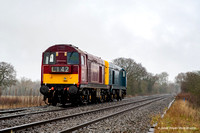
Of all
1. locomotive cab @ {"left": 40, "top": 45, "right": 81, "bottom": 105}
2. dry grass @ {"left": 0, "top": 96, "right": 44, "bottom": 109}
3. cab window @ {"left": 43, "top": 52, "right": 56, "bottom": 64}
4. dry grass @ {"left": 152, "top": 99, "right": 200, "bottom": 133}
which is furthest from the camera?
dry grass @ {"left": 0, "top": 96, "right": 44, "bottom": 109}

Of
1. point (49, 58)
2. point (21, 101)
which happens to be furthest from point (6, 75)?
point (49, 58)

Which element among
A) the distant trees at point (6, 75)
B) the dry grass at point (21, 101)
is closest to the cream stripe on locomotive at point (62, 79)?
the dry grass at point (21, 101)

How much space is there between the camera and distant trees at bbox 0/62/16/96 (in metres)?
28.7

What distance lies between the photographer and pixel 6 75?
29.3 meters

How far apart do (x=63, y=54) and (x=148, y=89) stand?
6034cm

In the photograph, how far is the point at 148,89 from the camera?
72875 mm

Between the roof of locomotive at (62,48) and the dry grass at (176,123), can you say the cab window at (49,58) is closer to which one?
the roof of locomotive at (62,48)

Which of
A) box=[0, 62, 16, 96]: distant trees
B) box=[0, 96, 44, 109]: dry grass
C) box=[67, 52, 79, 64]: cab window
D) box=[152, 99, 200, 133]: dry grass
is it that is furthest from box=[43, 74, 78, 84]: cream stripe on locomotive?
box=[0, 62, 16, 96]: distant trees

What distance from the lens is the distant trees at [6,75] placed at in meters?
28.7

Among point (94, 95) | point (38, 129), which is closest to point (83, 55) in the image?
point (94, 95)

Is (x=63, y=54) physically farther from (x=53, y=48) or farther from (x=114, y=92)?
(x=114, y=92)

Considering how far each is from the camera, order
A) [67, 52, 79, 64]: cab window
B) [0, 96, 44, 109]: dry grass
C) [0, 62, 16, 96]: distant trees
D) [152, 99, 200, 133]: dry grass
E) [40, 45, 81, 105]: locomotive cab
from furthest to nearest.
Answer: [0, 62, 16, 96]: distant trees → [0, 96, 44, 109]: dry grass → [67, 52, 79, 64]: cab window → [40, 45, 81, 105]: locomotive cab → [152, 99, 200, 133]: dry grass

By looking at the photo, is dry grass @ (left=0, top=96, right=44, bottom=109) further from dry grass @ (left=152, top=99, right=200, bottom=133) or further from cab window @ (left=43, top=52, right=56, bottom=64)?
dry grass @ (left=152, top=99, right=200, bottom=133)

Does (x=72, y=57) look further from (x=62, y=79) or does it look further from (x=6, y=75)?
(x=6, y=75)
